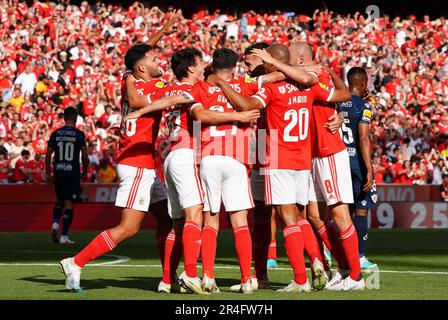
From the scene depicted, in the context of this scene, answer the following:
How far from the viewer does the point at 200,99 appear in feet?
34.7

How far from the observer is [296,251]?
1059cm

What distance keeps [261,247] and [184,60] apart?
222 cm

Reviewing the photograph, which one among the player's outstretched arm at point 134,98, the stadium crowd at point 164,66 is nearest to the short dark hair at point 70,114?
the stadium crowd at point 164,66

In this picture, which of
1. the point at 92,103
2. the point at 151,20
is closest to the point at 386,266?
the point at 92,103

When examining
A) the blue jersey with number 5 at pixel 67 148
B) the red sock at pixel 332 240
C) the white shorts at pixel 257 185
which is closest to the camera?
the white shorts at pixel 257 185

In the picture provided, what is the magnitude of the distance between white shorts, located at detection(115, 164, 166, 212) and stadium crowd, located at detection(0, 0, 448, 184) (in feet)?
48.5

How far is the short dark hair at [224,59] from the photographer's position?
1069 centimetres

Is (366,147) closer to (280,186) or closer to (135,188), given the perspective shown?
(280,186)

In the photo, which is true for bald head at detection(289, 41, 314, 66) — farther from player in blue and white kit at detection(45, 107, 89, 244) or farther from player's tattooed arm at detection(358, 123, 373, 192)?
player in blue and white kit at detection(45, 107, 89, 244)

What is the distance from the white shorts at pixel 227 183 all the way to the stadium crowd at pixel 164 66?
50.1 feet

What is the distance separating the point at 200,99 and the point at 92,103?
20181 mm

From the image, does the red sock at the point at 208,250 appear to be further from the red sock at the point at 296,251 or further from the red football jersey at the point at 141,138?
the red football jersey at the point at 141,138

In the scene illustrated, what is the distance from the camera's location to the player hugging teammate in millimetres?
10531

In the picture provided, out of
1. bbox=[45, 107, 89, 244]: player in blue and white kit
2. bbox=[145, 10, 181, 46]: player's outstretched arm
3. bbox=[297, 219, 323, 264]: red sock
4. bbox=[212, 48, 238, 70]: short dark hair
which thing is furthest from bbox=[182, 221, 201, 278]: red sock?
bbox=[45, 107, 89, 244]: player in blue and white kit
